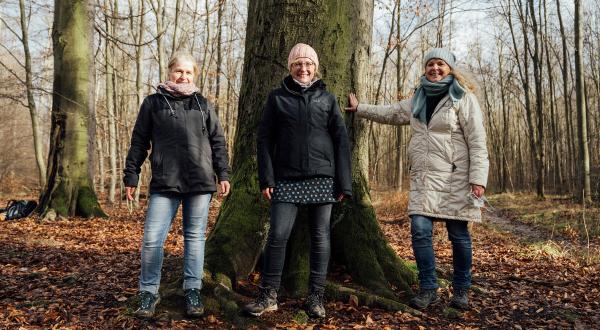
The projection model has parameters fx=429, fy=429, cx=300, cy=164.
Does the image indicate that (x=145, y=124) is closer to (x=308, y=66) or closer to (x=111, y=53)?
(x=308, y=66)

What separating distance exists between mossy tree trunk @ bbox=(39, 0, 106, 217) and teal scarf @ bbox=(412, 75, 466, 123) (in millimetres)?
7391

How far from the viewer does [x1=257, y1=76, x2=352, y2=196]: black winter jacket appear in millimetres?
3041

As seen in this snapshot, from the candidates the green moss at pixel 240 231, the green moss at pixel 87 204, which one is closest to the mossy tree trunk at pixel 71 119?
the green moss at pixel 87 204

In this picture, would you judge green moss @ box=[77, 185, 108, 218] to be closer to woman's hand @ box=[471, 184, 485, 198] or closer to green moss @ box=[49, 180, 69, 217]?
green moss @ box=[49, 180, 69, 217]

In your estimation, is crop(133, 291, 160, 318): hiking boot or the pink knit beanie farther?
the pink knit beanie

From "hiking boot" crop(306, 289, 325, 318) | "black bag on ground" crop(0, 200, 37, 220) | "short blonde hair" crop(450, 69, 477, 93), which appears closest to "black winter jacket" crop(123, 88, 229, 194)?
"hiking boot" crop(306, 289, 325, 318)

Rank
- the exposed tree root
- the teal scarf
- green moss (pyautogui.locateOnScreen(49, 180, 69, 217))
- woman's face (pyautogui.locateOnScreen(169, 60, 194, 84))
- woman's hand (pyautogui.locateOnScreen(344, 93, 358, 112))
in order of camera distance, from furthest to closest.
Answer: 1. green moss (pyautogui.locateOnScreen(49, 180, 69, 217))
2. woman's hand (pyautogui.locateOnScreen(344, 93, 358, 112))
3. the teal scarf
4. the exposed tree root
5. woman's face (pyautogui.locateOnScreen(169, 60, 194, 84))

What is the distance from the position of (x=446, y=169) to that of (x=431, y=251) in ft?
2.17

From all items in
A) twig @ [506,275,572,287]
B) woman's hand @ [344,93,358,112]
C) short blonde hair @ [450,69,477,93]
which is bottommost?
twig @ [506,275,572,287]

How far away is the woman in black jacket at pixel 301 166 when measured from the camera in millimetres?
3041

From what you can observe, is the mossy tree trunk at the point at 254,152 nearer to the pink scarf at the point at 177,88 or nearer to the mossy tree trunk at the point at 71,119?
the pink scarf at the point at 177,88

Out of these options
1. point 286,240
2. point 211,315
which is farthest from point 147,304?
point 286,240

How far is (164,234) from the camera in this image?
3096 mm

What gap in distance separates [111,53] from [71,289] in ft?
69.6
